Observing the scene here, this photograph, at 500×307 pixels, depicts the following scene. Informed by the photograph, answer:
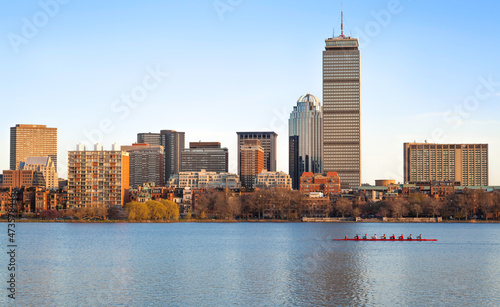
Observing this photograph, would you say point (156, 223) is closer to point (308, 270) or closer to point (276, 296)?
point (308, 270)

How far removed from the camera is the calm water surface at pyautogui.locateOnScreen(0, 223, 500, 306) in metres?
56.8

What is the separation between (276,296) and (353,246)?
53994mm

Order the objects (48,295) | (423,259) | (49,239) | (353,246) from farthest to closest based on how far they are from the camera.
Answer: (49,239), (353,246), (423,259), (48,295)

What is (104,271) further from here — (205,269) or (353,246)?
(353,246)

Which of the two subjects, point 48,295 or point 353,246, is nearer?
point 48,295

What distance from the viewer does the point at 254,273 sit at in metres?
72.2

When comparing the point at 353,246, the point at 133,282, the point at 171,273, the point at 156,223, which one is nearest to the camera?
the point at 133,282

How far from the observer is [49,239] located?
12156cm

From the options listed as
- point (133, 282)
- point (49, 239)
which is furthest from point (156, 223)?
point (133, 282)

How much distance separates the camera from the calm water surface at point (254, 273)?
186ft

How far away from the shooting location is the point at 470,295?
58.5 m

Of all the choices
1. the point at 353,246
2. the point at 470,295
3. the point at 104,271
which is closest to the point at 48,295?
the point at 104,271

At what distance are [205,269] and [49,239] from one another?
55601mm

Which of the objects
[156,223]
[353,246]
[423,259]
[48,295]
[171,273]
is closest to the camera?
[48,295]
